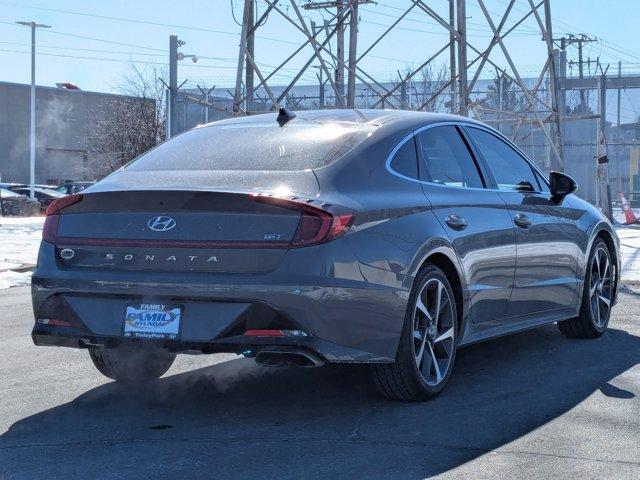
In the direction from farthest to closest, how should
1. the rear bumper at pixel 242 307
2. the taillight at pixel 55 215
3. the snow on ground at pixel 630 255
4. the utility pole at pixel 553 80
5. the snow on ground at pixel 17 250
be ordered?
the utility pole at pixel 553 80, the snow on ground at pixel 17 250, the snow on ground at pixel 630 255, the taillight at pixel 55 215, the rear bumper at pixel 242 307

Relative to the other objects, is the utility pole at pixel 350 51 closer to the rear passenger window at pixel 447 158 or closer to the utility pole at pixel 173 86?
the utility pole at pixel 173 86

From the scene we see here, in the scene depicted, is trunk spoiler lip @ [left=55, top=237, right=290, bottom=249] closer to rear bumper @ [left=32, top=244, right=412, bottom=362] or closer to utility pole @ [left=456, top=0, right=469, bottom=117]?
rear bumper @ [left=32, top=244, right=412, bottom=362]

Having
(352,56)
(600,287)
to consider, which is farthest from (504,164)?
(352,56)

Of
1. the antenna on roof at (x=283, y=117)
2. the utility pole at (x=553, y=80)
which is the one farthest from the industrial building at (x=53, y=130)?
the antenna on roof at (x=283, y=117)

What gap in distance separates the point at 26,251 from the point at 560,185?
38.6 feet

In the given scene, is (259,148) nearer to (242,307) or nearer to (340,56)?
(242,307)

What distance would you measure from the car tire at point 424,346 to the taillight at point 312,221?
0.67 m

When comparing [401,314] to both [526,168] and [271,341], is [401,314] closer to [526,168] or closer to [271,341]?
[271,341]

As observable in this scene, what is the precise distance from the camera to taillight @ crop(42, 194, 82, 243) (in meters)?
5.17

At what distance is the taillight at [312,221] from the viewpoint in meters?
4.70

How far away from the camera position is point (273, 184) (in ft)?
16.1

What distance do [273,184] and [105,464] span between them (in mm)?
1466

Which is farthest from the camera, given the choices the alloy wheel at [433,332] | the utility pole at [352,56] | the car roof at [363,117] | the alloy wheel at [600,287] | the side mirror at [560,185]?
the utility pole at [352,56]

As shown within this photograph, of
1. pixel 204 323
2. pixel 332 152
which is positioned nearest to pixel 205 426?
pixel 204 323
